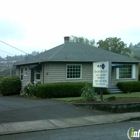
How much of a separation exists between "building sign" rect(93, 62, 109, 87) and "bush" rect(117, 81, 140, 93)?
8.09m

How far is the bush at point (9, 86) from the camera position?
23625 mm

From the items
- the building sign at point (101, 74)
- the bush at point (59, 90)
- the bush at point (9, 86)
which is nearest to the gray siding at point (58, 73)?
the bush at point (59, 90)

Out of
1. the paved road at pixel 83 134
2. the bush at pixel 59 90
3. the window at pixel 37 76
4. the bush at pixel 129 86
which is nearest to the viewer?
the paved road at pixel 83 134

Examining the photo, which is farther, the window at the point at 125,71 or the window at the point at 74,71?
the window at the point at 125,71

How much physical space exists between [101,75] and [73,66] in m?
7.33

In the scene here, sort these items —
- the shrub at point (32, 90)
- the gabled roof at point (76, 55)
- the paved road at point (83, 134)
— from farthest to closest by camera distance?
the gabled roof at point (76, 55) → the shrub at point (32, 90) → the paved road at point (83, 134)

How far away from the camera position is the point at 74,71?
22.2m

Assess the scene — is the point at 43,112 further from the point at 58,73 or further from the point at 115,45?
the point at 115,45

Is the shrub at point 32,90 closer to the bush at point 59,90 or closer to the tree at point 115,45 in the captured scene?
the bush at point 59,90

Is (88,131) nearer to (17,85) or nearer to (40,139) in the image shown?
(40,139)

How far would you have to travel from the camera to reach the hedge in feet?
62.2

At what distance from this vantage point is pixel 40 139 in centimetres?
780

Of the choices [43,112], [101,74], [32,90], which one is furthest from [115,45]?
[43,112]

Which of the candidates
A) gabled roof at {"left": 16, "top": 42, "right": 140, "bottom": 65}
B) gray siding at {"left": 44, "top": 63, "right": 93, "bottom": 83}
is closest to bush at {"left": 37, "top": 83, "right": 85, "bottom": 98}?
gray siding at {"left": 44, "top": 63, "right": 93, "bottom": 83}
